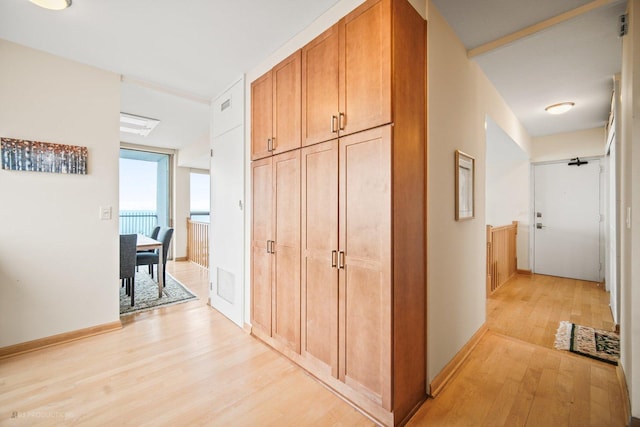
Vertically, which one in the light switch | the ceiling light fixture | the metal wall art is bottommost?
the light switch

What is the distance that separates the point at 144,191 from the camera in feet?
21.5

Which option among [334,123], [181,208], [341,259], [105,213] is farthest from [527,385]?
[181,208]

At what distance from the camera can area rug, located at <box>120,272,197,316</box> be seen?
3.38 meters

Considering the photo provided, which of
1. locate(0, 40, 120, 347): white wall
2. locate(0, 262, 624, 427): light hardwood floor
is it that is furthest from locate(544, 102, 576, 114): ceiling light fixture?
locate(0, 40, 120, 347): white wall

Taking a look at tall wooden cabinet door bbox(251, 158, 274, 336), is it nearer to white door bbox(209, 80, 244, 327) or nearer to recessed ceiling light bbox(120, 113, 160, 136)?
white door bbox(209, 80, 244, 327)

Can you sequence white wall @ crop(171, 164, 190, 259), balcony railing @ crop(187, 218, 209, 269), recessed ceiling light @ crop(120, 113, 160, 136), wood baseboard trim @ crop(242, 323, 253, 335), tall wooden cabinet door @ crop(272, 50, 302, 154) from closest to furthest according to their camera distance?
tall wooden cabinet door @ crop(272, 50, 302, 154), wood baseboard trim @ crop(242, 323, 253, 335), recessed ceiling light @ crop(120, 113, 160, 136), balcony railing @ crop(187, 218, 209, 269), white wall @ crop(171, 164, 190, 259)

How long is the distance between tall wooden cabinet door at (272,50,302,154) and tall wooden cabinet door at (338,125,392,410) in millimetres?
583

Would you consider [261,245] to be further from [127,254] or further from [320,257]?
[127,254]

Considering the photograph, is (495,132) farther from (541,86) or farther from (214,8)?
(214,8)

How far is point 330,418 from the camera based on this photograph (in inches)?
63.3

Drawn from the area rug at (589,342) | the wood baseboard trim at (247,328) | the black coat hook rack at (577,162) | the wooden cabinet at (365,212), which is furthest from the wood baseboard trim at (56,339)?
the black coat hook rack at (577,162)

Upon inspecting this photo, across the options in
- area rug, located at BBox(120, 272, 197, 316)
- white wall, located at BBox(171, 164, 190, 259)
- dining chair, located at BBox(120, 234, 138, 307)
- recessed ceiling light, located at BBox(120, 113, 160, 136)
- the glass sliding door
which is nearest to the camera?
dining chair, located at BBox(120, 234, 138, 307)

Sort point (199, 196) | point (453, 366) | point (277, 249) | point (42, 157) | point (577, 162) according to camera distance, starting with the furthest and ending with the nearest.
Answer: point (199, 196) → point (577, 162) → point (42, 157) → point (277, 249) → point (453, 366)

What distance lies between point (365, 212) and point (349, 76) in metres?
0.87
